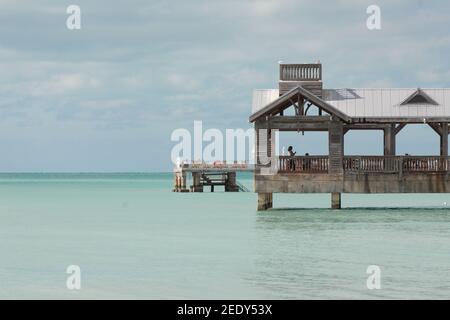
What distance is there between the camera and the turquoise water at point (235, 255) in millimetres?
22531

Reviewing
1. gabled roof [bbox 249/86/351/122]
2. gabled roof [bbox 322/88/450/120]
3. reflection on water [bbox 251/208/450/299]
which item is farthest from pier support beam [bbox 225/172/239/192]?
gabled roof [bbox 249/86/351/122]

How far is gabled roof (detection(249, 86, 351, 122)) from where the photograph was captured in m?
40.7

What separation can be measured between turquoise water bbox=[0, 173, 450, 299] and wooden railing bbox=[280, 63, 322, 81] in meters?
6.16

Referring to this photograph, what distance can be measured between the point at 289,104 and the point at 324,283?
2039 centimetres

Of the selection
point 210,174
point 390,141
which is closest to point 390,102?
point 390,141

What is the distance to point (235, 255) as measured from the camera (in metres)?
29.9

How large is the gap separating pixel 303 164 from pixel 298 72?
13.5 ft

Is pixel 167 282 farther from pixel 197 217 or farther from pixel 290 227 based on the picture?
pixel 197 217

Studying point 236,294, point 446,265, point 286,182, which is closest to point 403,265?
point 446,265

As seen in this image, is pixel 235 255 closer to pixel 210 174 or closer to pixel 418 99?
pixel 418 99

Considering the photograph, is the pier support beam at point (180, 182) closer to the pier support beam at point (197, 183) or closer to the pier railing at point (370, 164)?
the pier support beam at point (197, 183)

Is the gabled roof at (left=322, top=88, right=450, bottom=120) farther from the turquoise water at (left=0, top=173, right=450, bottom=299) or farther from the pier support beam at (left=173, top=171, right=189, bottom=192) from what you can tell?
the pier support beam at (left=173, top=171, right=189, bottom=192)

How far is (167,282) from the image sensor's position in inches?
933

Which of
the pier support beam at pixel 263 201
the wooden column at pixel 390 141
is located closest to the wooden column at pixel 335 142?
the wooden column at pixel 390 141
